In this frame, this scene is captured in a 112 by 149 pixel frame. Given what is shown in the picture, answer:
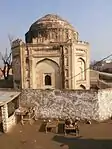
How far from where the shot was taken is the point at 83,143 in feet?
36.9

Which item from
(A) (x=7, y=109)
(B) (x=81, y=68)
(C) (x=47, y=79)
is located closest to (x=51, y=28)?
(B) (x=81, y=68)

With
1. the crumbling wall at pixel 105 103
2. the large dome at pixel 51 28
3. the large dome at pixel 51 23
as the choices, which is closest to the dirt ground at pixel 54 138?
the crumbling wall at pixel 105 103

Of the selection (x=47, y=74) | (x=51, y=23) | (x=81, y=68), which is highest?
(x=51, y=23)

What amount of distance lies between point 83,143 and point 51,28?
13.4 metres

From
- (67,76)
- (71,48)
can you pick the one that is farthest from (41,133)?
(71,48)

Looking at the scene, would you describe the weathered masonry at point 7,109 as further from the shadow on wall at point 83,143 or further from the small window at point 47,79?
the small window at point 47,79

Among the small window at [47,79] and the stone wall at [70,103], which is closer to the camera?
the stone wall at [70,103]

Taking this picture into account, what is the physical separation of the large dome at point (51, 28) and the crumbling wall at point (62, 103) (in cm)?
788

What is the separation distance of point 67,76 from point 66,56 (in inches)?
70.2

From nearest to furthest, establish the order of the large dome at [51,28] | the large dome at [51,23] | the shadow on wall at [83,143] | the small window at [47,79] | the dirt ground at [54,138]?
the shadow on wall at [83,143] < the dirt ground at [54,138] < the small window at [47,79] < the large dome at [51,28] < the large dome at [51,23]

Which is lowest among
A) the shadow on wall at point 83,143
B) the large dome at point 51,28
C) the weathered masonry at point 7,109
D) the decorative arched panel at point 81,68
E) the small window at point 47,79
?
the shadow on wall at point 83,143

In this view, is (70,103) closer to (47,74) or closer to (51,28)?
(47,74)

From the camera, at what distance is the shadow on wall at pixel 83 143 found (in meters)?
10.8

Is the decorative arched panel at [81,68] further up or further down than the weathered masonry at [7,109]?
further up
